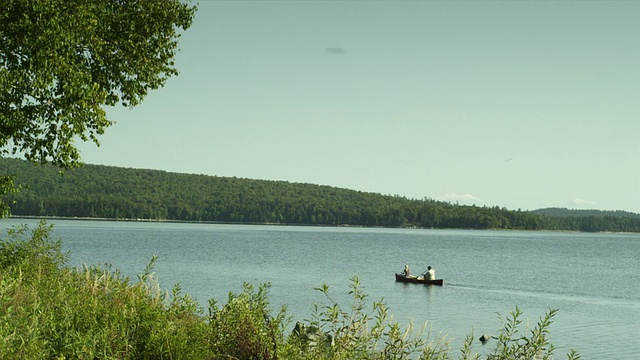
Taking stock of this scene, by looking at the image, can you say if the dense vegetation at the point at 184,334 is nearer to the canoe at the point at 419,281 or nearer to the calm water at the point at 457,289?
the calm water at the point at 457,289

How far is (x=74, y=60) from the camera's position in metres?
19.5

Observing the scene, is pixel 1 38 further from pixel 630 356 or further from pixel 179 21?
pixel 630 356

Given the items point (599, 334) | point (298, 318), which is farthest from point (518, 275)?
point (298, 318)

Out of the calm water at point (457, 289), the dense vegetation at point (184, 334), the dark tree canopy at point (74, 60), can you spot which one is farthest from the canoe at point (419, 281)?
the dense vegetation at point (184, 334)

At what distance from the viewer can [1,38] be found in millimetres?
18531

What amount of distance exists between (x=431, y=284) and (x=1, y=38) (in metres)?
41.1

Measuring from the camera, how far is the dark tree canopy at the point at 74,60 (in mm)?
17766

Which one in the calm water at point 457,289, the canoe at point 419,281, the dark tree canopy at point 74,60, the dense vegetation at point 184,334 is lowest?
the calm water at point 457,289

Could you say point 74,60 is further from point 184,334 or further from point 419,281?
point 419,281

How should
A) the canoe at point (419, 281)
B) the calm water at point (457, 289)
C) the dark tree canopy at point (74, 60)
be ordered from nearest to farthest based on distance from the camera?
the dark tree canopy at point (74, 60)
the calm water at point (457, 289)
the canoe at point (419, 281)

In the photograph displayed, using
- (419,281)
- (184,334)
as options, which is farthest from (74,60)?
(419,281)

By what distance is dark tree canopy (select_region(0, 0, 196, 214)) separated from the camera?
17.8 m

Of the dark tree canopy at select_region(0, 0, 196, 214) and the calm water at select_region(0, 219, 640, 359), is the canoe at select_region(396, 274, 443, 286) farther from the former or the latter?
the dark tree canopy at select_region(0, 0, 196, 214)

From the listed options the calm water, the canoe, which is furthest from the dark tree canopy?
the canoe
